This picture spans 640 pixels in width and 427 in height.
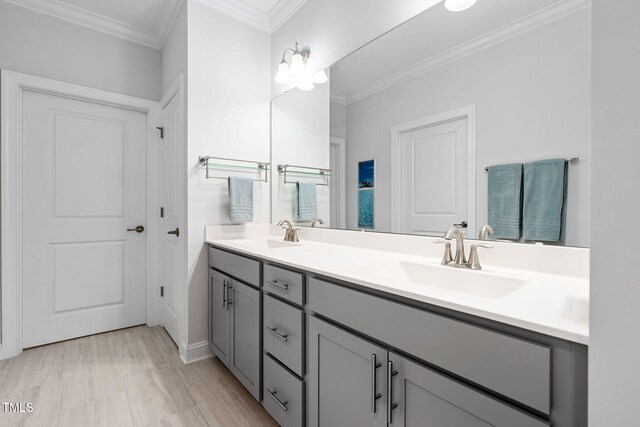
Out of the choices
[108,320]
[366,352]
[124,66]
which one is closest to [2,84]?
[124,66]

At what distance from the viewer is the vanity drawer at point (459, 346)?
605 millimetres

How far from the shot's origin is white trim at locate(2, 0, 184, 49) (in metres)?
2.21

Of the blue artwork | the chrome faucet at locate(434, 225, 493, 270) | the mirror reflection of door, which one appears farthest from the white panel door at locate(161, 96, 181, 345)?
the chrome faucet at locate(434, 225, 493, 270)

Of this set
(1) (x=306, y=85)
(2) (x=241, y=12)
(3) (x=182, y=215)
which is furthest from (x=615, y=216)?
(2) (x=241, y=12)

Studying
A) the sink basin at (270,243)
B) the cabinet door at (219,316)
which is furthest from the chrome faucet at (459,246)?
the cabinet door at (219,316)

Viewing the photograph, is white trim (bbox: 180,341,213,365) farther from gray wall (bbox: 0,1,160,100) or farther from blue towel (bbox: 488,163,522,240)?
gray wall (bbox: 0,1,160,100)

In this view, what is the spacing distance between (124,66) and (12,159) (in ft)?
3.51

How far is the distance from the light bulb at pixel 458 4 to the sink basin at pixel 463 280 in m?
1.05

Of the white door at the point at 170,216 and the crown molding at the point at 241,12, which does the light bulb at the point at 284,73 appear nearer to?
the crown molding at the point at 241,12

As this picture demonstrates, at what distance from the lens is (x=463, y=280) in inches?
42.6

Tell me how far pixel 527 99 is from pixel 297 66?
1.46m

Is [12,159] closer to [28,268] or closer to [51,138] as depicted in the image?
[51,138]

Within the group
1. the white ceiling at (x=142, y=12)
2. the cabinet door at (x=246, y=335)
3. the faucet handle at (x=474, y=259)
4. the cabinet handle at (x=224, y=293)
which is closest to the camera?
the faucet handle at (x=474, y=259)

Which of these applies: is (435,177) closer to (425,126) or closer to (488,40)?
(425,126)
